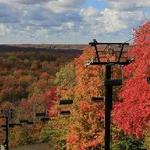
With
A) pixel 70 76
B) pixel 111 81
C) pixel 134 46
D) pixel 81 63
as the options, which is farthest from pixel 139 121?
pixel 70 76

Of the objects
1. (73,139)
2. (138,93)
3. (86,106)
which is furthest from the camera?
(73,139)

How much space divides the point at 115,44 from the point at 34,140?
260 ft

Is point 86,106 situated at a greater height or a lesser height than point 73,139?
greater

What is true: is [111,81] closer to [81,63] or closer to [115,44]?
[115,44]

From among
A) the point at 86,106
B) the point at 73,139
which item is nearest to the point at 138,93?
the point at 86,106

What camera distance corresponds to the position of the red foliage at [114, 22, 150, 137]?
4356cm

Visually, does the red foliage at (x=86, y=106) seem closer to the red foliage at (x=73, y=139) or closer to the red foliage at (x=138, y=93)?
the red foliage at (x=73, y=139)

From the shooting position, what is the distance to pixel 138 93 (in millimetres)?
44406

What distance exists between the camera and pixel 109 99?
121 feet

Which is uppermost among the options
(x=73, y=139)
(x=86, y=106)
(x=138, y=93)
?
(x=138, y=93)

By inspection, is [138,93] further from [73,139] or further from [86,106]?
[73,139]

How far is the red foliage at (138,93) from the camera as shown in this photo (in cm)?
4356

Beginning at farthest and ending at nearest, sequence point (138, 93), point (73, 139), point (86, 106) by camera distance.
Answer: point (73, 139)
point (86, 106)
point (138, 93)

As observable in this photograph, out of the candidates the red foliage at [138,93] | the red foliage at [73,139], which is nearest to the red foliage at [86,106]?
the red foliage at [73,139]
